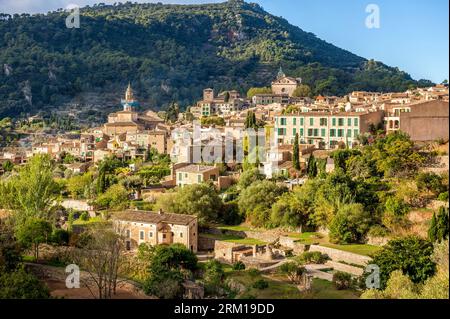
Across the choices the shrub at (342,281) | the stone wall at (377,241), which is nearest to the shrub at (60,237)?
the shrub at (342,281)

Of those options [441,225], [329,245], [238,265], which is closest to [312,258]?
[329,245]

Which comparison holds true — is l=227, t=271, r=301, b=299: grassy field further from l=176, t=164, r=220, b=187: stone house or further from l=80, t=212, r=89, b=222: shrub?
l=80, t=212, r=89, b=222: shrub

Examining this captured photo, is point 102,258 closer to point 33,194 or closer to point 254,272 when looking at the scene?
point 254,272

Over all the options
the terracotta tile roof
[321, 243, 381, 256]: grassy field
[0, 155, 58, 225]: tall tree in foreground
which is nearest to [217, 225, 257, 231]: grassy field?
the terracotta tile roof

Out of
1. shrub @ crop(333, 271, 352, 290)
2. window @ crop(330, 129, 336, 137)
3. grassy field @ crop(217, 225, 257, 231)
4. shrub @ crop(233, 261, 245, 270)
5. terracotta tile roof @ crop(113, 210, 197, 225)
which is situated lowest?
shrub @ crop(233, 261, 245, 270)

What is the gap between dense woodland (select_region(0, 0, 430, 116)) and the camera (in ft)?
278

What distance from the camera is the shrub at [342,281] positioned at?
823 inches

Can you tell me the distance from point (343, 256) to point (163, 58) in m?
85.9

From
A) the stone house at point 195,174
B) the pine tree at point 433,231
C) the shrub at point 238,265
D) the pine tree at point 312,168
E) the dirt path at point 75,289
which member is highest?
the pine tree at point 312,168

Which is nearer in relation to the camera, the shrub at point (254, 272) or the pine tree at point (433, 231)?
the pine tree at point (433, 231)

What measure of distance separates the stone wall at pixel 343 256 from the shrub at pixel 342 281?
1.48 meters

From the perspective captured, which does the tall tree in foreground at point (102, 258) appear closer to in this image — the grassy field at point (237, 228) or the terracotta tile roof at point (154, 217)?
the terracotta tile roof at point (154, 217)

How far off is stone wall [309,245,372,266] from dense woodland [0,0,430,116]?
4055cm
